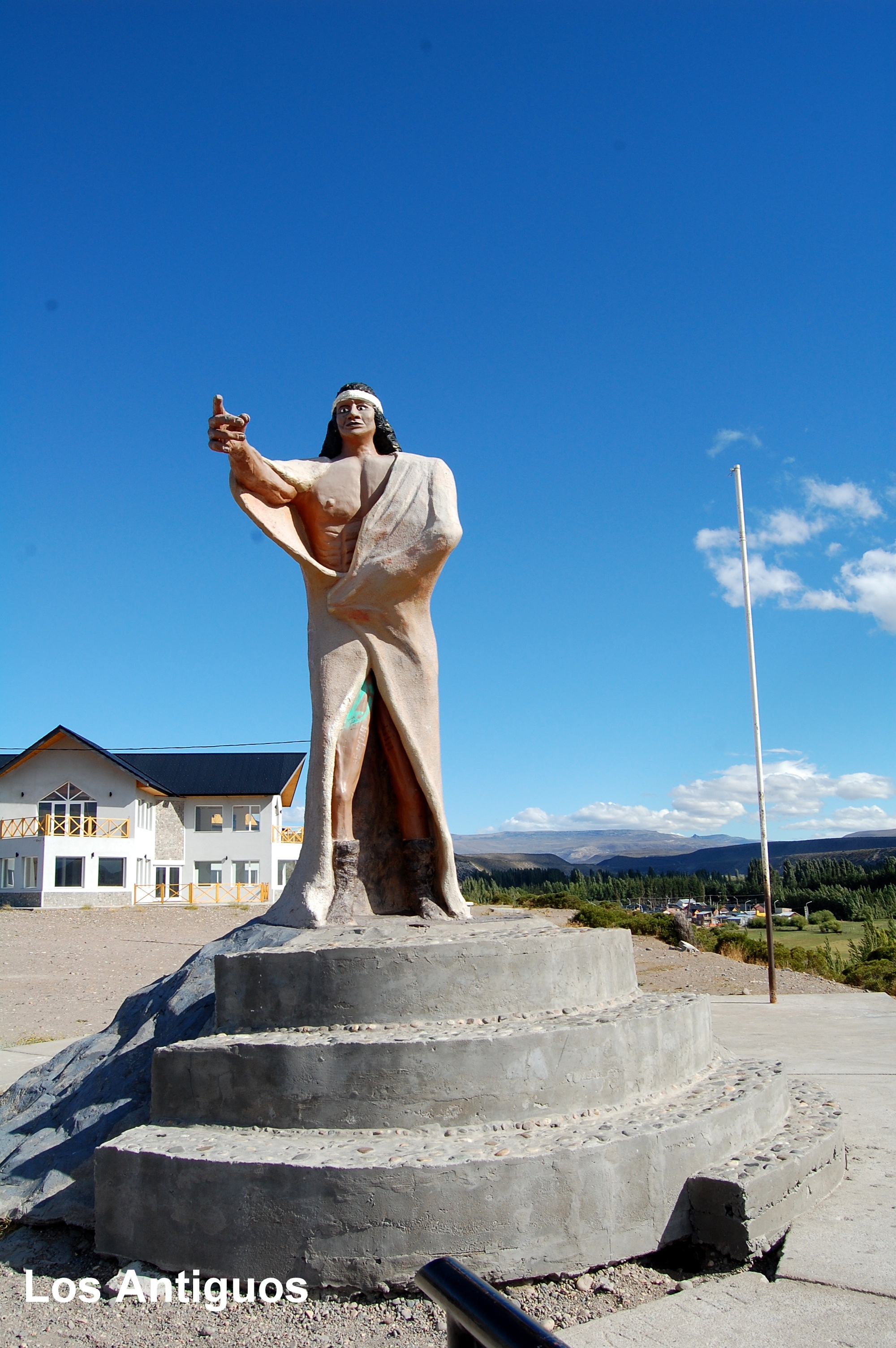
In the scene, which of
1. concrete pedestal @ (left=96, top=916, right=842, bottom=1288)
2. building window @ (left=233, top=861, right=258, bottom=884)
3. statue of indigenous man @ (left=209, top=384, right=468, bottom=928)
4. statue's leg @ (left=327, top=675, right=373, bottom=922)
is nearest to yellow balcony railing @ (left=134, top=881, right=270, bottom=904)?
building window @ (left=233, top=861, right=258, bottom=884)

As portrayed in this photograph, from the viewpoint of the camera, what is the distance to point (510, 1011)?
13.5 feet

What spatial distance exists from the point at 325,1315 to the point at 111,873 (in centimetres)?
3058

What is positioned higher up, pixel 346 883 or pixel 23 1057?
pixel 346 883

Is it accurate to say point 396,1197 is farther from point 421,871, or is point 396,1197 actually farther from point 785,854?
point 785,854

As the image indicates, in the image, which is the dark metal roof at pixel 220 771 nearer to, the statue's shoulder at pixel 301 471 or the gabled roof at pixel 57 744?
the gabled roof at pixel 57 744

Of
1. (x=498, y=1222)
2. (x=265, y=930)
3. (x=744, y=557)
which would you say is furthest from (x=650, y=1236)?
(x=744, y=557)

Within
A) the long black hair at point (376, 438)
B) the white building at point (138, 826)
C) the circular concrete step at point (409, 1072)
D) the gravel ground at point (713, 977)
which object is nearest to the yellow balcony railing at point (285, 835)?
the white building at point (138, 826)

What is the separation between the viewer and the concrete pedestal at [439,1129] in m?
3.28

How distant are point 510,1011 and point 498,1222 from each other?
0.96 metres

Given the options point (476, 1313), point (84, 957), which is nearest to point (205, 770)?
point (84, 957)

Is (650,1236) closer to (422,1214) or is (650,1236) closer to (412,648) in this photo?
(422,1214)

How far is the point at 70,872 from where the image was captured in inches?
1214

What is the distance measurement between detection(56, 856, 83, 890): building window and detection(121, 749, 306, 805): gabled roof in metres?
4.32

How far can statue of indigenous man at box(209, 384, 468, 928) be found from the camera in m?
5.26
